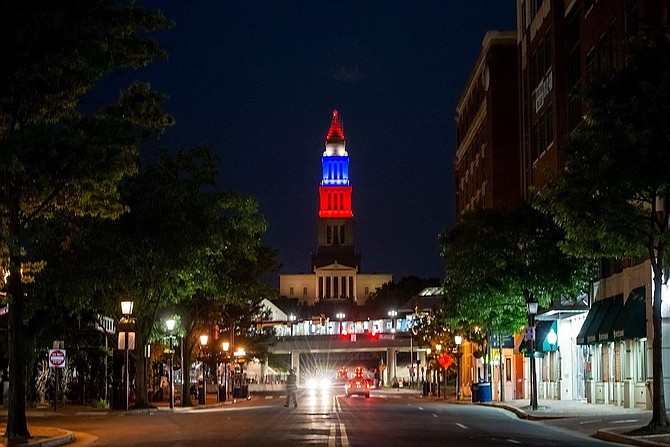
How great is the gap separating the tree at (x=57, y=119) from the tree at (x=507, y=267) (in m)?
20.8

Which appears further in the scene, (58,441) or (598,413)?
(598,413)

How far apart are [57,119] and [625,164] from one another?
44.4 feet

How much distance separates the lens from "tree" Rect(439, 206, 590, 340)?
44.2 metres

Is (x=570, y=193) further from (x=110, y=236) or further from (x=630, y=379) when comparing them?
(x=110, y=236)

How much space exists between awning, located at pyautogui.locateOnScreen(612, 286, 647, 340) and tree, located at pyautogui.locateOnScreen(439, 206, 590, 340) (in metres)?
3.66

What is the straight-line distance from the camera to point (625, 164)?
25578 mm

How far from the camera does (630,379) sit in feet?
134

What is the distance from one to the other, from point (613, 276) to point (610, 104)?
758 inches

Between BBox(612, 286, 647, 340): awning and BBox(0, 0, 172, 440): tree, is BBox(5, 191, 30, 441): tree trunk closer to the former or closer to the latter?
BBox(0, 0, 172, 440): tree

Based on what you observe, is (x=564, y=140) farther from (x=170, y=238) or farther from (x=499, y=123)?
(x=499, y=123)

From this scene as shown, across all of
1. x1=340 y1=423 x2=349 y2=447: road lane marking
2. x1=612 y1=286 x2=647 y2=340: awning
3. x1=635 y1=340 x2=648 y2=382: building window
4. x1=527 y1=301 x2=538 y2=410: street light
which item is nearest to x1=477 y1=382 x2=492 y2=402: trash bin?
x1=527 y1=301 x2=538 y2=410: street light

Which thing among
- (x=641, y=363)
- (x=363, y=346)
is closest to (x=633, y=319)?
(x=641, y=363)

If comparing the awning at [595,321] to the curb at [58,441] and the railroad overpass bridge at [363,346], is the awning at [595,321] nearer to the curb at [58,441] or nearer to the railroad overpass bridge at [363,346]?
the curb at [58,441]

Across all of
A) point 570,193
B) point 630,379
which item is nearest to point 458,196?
point 630,379
